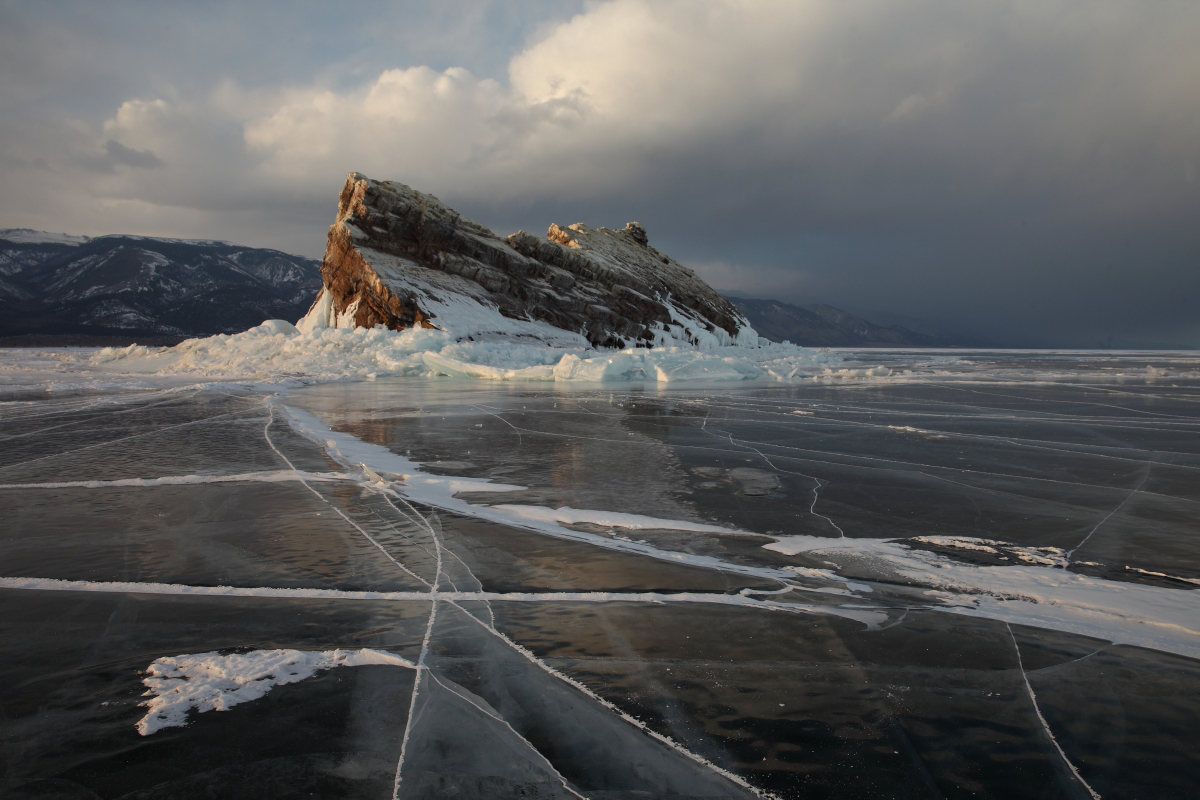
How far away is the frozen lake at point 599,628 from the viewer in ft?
6.16

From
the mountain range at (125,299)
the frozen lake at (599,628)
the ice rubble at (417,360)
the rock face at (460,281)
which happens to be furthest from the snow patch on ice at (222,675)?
the mountain range at (125,299)

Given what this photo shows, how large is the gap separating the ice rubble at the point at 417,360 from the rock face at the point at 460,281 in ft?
5.99

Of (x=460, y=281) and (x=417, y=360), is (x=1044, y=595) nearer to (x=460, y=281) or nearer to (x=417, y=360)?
(x=417, y=360)

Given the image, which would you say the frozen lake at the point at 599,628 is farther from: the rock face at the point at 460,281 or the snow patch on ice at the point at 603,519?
the rock face at the point at 460,281

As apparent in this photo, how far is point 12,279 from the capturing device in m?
177

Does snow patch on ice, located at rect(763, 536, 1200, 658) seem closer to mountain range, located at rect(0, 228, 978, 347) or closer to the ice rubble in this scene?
the ice rubble

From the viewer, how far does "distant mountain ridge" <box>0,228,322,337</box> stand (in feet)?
401

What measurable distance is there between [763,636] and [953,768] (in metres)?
0.92

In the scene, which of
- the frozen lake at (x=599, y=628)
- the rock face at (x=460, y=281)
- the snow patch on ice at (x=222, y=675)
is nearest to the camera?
the frozen lake at (x=599, y=628)

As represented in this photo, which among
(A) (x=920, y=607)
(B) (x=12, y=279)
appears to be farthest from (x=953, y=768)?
(B) (x=12, y=279)

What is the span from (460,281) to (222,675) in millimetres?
34797

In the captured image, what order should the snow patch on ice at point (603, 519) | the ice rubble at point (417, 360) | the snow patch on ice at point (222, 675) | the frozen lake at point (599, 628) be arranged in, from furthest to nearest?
the ice rubble at point (417, 360) → the snow patch on ice at point (603, 519) → the snow patch on ice at point (222, 675) → the frozen lake at point (599, 628)

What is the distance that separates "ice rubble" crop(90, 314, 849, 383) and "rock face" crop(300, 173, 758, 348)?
1825 millimetres

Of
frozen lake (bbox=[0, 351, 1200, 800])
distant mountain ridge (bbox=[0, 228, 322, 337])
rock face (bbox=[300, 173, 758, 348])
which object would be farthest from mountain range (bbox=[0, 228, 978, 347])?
frozen lake (bbox=[0, 351, 1200, 800])
